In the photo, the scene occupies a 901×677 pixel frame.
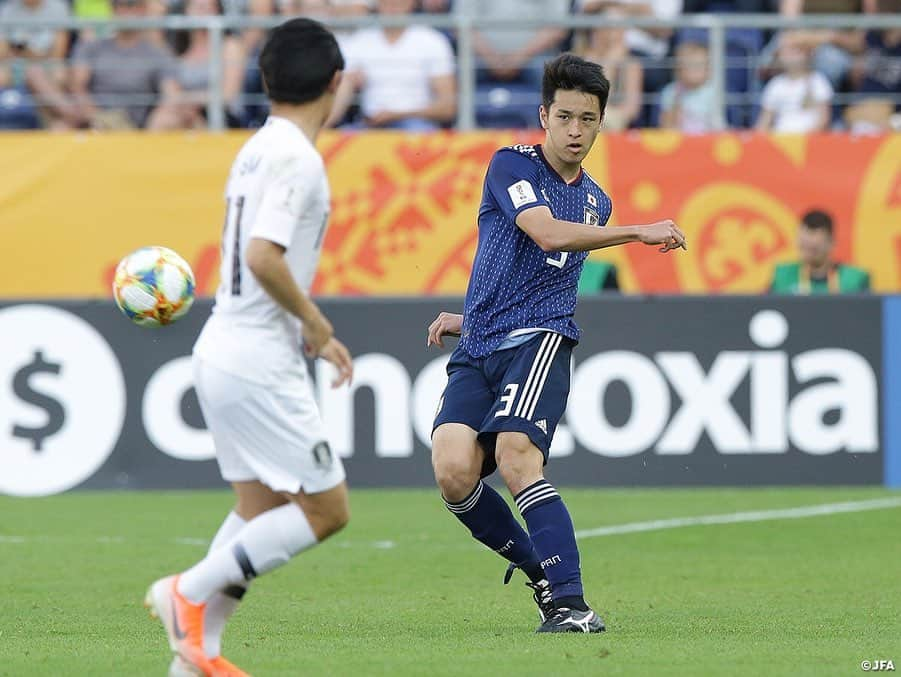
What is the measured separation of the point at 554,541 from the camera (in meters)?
7.19

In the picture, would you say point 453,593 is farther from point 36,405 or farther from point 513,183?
point 36,405

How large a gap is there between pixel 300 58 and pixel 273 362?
38.7 inches

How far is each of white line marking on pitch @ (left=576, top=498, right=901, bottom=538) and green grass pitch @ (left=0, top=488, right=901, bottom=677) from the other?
181 mm

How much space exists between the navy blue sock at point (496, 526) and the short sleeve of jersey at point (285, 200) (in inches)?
90.8

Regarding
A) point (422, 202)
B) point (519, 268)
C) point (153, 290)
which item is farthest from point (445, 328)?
point (422, 202)

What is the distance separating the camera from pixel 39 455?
44.4 feet

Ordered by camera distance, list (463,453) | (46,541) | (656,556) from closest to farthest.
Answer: (463,453) → (656,556) → (46,541)

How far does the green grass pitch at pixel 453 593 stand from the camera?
20.9ft

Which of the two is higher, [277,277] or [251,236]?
[251,236]

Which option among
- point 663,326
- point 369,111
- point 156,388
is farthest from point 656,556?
point 369,111

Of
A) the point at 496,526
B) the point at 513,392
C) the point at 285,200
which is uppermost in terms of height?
the point at 285,200

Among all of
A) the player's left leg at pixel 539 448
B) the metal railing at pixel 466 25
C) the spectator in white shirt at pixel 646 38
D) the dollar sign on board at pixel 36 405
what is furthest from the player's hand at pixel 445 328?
the spectator in white shirt at pixel 646 38

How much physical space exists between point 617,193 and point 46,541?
665cm

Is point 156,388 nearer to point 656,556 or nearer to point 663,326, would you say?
point 663,326
